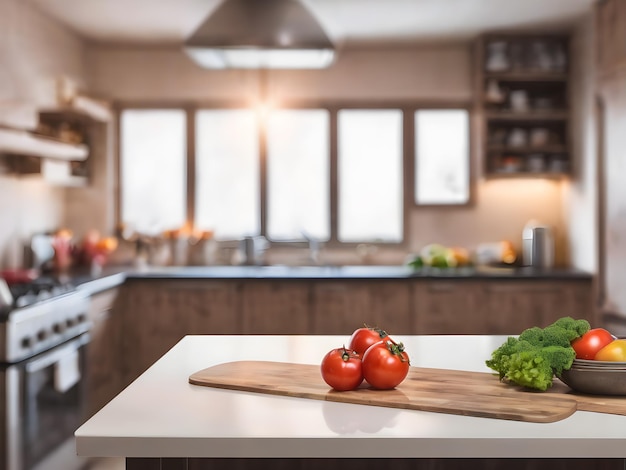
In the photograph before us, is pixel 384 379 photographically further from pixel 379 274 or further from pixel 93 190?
pixel 93 190

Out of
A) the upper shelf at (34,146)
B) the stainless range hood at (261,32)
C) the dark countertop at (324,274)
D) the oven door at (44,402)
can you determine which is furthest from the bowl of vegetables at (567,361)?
the dark countertop at (324,274)

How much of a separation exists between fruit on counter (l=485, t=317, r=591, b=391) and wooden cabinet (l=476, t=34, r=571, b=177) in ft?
11.8

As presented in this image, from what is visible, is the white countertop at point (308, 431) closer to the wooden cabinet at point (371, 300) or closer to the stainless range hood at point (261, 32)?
the stainless range hood at point (261, 32)

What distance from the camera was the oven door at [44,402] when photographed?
3.17 metres

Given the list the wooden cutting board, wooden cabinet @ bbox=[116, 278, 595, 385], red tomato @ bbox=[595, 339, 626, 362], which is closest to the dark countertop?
wooden cabinet @ bbox=[116, 278, 595, 385]

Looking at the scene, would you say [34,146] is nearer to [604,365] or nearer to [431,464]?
[431,464]

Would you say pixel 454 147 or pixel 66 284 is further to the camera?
pixel 454 147

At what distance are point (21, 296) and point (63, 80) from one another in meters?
1.74

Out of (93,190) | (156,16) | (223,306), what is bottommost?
(223,306)

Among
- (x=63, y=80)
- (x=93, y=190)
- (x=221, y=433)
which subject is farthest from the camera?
(x=93, y=190)

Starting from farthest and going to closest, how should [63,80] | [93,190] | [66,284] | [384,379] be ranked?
[93,190] → [63,80] → [66,284] → [384,379]

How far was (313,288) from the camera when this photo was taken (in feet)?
15.8

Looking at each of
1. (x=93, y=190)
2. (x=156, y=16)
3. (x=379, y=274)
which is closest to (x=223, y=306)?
(x=379, y=274)

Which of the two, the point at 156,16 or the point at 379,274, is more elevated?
the point at 156,16
